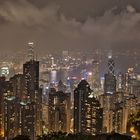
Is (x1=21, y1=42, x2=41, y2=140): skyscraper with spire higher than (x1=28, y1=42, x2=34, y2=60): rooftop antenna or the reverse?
the reverse

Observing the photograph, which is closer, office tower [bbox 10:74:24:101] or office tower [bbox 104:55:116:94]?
office tower [bbox 10:74:24:101]

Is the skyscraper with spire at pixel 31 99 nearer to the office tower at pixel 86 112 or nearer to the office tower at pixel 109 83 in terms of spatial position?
the office tower at pixel 86 112

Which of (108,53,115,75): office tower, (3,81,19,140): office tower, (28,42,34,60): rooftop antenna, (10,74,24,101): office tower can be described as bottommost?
(3,81,19,140): office tower

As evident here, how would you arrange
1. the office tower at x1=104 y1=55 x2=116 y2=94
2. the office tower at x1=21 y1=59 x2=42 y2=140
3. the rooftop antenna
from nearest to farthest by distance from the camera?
1. the office tower at x1=21 y1=59 x2=42 y2=140
2. the rooftop antenna
3. the office tower at x1=104 y1=55 x2=116 y2=94

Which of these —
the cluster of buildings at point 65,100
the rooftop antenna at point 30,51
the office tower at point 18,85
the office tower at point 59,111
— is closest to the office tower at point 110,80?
the cluster of buildings at point 65,100

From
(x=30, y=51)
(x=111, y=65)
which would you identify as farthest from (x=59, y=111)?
(x=111, y=65)

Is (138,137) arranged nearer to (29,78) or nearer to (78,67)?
(29,78)

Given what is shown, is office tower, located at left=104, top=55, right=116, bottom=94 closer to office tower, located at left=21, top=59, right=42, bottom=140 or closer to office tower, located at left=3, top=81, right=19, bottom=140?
office tower, located at left=21, top=59, right=42, bottom=140

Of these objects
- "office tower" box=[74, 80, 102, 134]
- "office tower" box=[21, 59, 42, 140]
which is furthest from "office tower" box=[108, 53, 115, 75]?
Answer: "office tower" box=[21, 59, 42, 140]

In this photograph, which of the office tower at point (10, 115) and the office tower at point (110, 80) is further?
the office tower at point (110, 80)
